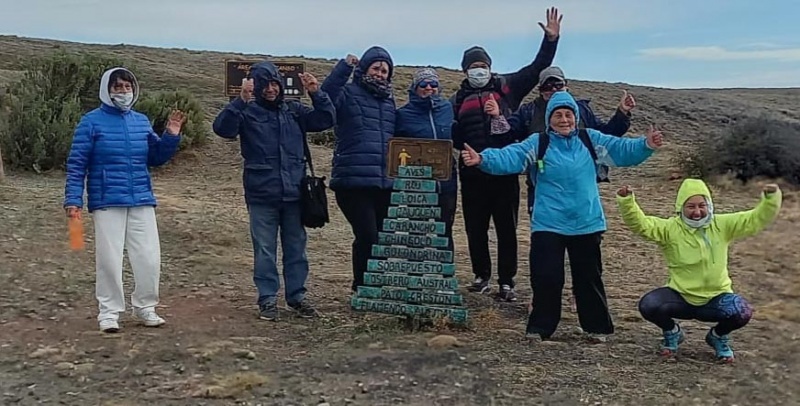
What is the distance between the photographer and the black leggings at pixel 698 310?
5828mm

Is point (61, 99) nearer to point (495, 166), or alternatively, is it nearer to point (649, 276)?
point (649, 276)

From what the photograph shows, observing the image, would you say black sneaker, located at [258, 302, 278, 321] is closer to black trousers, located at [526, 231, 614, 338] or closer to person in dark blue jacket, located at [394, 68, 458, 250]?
person in dark blue jacket, located at [394, 68, 458, 250]

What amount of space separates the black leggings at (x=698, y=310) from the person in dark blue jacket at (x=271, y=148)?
2265 mm

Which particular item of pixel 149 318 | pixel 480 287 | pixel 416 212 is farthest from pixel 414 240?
pixel 149 318

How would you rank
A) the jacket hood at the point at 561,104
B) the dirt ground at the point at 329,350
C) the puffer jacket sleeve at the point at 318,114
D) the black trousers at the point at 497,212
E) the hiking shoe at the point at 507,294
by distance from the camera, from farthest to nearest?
1. the hiking shoe at the point at 507,294
2. the black trousers at the point at 497,212
3. the puffer jacket sleeve at the point at 318,114
4. the jacket hood at the point at 561,104
5. the dirt ground at the point at 329,350

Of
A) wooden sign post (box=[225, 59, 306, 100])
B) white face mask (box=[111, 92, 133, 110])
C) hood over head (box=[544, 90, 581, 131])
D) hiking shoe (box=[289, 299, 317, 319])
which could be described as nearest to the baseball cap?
hood over head (box=[544, 90, 581, 131])

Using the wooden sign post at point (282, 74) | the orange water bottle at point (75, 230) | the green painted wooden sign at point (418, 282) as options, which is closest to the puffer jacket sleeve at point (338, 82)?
the green painted wooden sign at point (418, 282)

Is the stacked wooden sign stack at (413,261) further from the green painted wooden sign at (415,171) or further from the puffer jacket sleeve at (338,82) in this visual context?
the puffer jacket sleeve at (338,82)

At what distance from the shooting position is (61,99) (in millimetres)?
16859

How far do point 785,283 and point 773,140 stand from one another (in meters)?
7.78

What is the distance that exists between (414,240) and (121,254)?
177cm

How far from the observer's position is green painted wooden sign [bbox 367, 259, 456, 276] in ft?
21.4

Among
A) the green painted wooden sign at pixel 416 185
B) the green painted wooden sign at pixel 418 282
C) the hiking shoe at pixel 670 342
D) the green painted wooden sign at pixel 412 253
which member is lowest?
the hiking shoe at pixel 670 342

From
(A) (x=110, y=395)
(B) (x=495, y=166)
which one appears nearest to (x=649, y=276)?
(B) (x=495, y=166)
